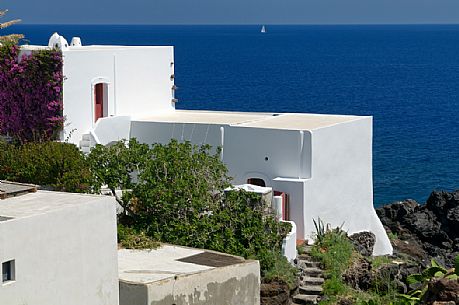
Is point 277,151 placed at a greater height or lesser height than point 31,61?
lesser

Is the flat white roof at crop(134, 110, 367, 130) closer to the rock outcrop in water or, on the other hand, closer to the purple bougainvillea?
the purple bougainvillea

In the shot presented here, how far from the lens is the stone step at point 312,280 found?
27.9 meters

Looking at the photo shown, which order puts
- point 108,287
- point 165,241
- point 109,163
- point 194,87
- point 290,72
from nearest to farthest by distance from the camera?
point 108,287, point 165,241, point 109,163, point 194,87, point 290,72

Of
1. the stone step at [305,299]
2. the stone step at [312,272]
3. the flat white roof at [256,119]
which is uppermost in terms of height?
the flat white roof at [256,119]

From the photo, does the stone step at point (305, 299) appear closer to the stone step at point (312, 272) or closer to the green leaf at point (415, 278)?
the stone step at point (312, 272)

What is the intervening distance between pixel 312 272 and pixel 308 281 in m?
0.55

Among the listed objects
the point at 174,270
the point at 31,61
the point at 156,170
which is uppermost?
the point at 31,61

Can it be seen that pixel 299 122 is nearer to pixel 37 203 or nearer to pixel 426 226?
pixel 426 226

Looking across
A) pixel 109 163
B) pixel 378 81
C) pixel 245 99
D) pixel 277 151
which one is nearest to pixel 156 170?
pixel 109 163

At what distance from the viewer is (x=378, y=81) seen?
120 m

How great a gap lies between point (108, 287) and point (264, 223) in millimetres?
7659

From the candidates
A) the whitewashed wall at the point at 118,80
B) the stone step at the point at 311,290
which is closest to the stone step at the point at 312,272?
the stone step at the point at 311,290

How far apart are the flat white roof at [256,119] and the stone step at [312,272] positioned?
15.4 ft

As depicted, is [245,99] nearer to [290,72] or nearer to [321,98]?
[321,98]
